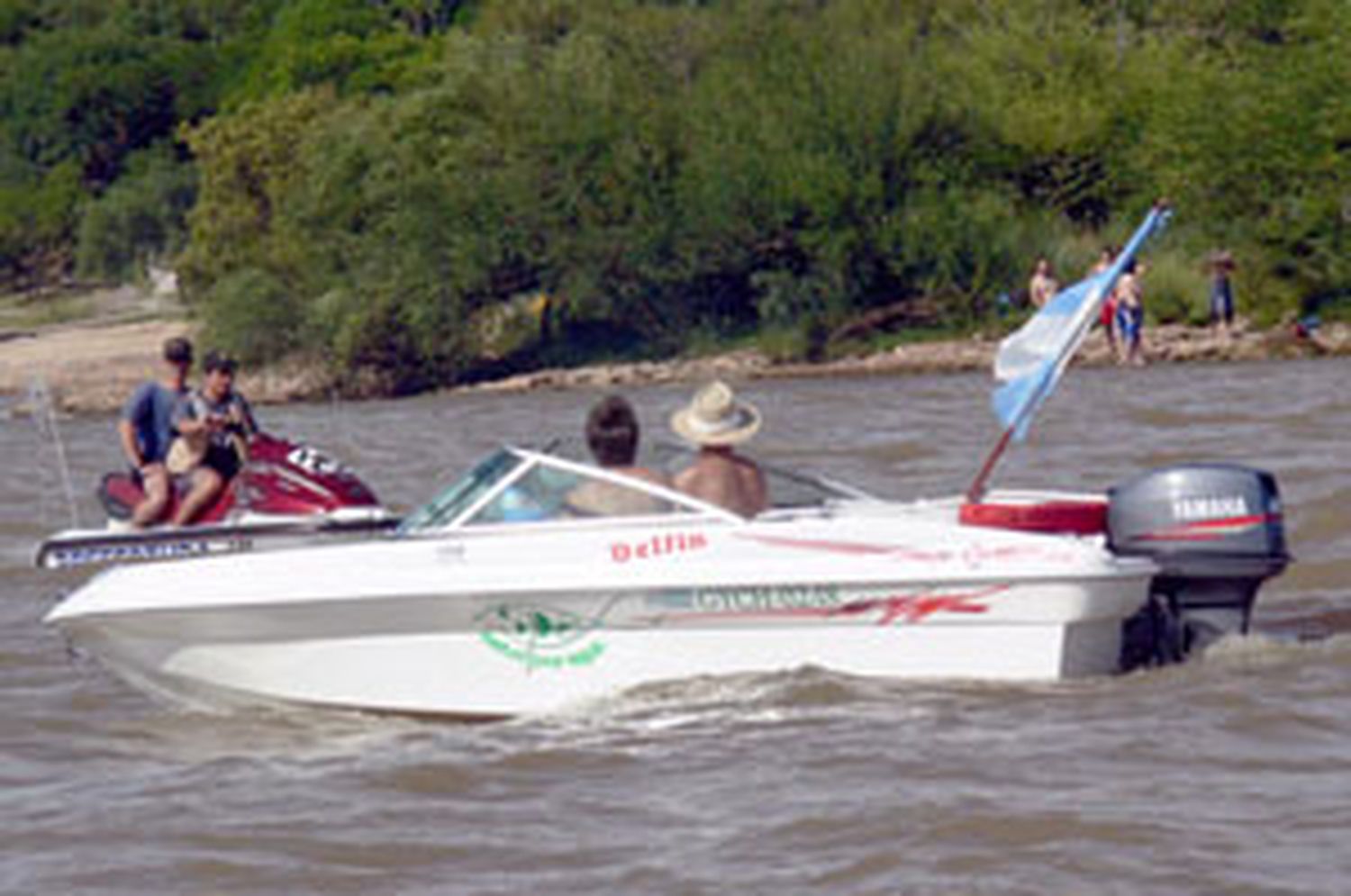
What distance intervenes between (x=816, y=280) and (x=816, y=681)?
1330 inches

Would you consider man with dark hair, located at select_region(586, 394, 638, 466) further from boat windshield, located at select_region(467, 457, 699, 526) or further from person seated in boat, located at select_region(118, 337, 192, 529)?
person seated in boat, located at select_region(118, 337, 192, 529)

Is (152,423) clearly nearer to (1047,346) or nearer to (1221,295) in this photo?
(1047,346)

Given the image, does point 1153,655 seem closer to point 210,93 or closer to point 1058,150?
point 1058,150

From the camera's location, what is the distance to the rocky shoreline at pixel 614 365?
3569 centimetres

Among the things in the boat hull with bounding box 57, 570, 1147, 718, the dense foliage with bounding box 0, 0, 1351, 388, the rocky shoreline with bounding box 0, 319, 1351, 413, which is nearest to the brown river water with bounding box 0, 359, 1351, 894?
the boat hull with bounding box 57, 570, 1147, 718

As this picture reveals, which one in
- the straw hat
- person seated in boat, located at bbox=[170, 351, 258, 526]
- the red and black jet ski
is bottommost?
the red and black jet ski

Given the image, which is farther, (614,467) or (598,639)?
(614,467)

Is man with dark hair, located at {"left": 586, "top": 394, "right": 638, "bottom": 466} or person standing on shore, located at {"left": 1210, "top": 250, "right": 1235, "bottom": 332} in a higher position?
man with dark hair, located at {"left": 586, "top": 394, "right": 638, "bottom": 466}

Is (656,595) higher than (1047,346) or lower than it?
lower

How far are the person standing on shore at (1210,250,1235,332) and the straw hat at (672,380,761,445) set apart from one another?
27.7 m

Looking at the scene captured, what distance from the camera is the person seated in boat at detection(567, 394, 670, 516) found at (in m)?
9.65

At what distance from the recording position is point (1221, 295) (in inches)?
1462

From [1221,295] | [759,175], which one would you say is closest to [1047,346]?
[1221,295]

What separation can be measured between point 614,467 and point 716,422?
0.42 metres
